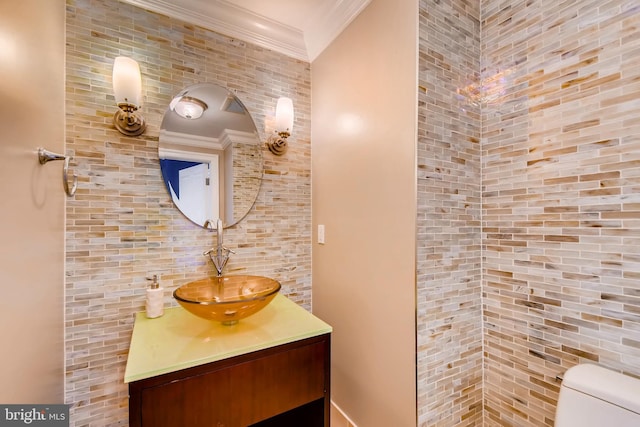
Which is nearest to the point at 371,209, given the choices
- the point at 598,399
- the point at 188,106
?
the point at 598,399

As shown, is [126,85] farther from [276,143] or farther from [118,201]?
[276,143]

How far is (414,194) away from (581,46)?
0.84 m

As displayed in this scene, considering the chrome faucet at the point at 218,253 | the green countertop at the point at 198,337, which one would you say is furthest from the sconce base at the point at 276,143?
the green countertop at the point at 198,337

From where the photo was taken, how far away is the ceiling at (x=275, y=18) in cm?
145

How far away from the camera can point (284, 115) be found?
1.61 metres

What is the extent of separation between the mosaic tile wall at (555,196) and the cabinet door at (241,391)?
912 mm

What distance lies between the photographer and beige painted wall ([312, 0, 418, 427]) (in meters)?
1.17

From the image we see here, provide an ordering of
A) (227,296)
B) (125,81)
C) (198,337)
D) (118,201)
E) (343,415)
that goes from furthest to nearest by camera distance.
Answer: (343,415), (227,296), (118,201), (125,81), (198,337)

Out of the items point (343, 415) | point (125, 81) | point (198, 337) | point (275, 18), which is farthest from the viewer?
point (275, 18)

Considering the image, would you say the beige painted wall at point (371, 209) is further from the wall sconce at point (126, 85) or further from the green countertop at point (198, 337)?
the wall sconce at point (126, 85)

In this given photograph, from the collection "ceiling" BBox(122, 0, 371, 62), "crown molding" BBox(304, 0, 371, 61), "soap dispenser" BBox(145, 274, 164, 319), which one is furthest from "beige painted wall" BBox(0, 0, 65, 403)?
"crown molding" BBox(304, 0, 371, 61)

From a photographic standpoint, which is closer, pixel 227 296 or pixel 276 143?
pixel 227 296

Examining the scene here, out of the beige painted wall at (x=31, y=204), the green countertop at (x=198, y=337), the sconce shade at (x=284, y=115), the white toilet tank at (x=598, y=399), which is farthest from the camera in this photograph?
the sconce shade at (x=284, y=115)

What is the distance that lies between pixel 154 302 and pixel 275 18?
1.76 m
